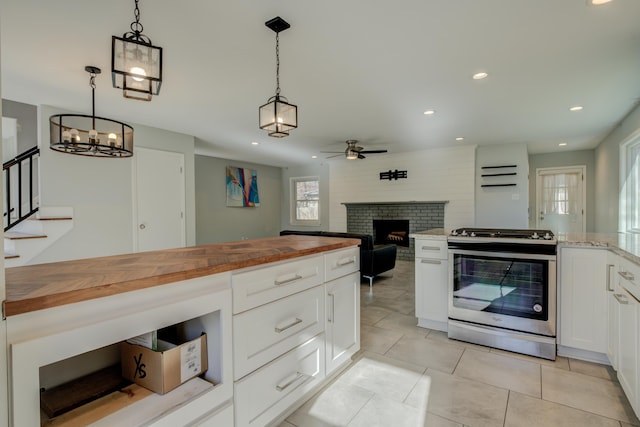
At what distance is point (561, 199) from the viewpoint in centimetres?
743

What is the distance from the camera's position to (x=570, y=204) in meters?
7.31

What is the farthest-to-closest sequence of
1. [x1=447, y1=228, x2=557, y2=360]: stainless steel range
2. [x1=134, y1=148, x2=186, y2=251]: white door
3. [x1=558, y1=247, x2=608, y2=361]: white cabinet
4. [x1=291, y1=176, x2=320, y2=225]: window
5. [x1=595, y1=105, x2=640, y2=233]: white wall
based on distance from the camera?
[x1=291, y1=176, x2=320, y2=225]: window, [x1=134, y1=148, x2=186, y2=251]: white door, [x1=595, y1=105, x2=640, y2=233]: white wall, [x1=447, y1=228, x2=557, y2=360]: stainless steel range, [x1=558, y1=247, x2=608, y2=361]: white cabinet

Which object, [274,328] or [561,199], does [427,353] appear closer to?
[274,328]

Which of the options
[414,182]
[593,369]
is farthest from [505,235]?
[414,182]

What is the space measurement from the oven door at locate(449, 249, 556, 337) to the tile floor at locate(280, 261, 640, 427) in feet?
0.90

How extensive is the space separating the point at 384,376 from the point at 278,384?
37.2 inches

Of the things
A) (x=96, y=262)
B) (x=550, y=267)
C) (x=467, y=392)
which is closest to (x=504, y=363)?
(x=467, y=392)

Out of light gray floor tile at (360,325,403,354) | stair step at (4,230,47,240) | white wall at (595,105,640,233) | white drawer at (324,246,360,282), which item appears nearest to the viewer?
white drawer at (324,246,360,282)

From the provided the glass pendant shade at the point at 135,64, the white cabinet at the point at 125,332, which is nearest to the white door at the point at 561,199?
the white cabinet at the point at 125,332

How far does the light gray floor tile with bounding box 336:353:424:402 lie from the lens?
2068 mm

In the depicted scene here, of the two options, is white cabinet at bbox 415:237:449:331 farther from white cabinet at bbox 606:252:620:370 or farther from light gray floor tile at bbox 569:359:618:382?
white cabinet at bbox 606:252:620:370

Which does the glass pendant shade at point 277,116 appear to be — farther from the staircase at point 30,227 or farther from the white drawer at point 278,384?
the staircase at point 30,227

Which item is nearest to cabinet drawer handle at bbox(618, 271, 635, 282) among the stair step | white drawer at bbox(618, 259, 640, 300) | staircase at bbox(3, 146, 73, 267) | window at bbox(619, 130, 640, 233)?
white drawer at bbox(618, 259, 640, 300)

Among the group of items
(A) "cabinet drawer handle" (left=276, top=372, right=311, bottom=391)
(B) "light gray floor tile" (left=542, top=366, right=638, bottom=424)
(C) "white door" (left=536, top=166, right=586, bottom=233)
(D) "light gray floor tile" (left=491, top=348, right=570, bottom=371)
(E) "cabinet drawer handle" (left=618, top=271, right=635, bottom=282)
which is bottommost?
(D) "light gray floor tile" (left=491, top=348, right=570, bottom=371)
